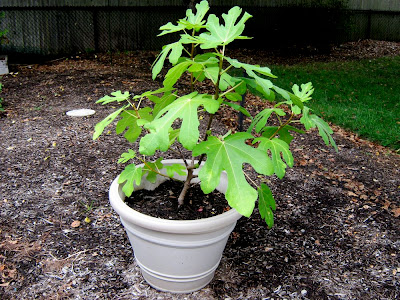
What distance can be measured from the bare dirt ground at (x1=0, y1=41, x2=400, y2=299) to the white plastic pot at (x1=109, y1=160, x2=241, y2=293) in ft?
0.41

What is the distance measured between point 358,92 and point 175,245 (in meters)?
5.87

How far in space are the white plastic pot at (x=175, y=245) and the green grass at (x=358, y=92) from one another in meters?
3.20

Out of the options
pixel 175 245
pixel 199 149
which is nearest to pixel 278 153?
pixel 199 149

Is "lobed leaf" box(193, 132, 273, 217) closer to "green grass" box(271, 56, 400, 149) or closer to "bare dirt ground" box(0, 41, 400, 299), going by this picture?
"bare dirt ground" box(0, 41, 400, 299)

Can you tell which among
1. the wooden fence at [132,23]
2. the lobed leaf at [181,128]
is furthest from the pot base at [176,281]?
the wooden fence at [132,23]

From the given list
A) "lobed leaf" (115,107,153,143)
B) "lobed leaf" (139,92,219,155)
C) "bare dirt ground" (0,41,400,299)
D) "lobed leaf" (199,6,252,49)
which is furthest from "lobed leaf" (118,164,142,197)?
"lobed leaf" (199,6,252,49)

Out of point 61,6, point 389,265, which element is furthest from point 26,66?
point 389,265

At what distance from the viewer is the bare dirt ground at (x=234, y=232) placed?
6.95 ft

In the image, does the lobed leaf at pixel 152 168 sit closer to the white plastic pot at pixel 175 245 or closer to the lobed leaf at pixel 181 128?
the white plastic pot at pixel 175 245

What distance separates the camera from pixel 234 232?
2.59 meters

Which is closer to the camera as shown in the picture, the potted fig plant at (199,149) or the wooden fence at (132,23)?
the potted fig plant at (199,149)

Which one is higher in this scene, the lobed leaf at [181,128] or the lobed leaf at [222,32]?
the lobed leaf at [222,32]

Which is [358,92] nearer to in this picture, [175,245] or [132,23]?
[132,23]

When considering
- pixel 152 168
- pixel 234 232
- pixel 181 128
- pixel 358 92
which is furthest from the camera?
pixel 358 92
